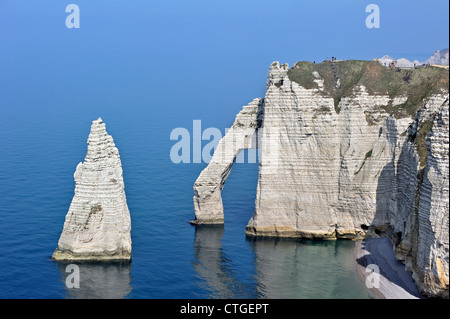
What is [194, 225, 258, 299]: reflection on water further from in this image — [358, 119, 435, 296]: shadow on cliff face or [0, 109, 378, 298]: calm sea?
[358, 119, 435, 296]: shadow on cliff face

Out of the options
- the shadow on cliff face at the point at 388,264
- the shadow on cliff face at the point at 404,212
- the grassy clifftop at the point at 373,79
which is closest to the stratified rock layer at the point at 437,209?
the shadow on cliff face at the point at 404,212

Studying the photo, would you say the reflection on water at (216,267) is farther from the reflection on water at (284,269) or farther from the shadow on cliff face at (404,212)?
the shadow on cliff face at (404,212)

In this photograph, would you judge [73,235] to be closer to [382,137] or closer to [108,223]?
[108,223]

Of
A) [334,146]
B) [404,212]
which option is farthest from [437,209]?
[334,146]

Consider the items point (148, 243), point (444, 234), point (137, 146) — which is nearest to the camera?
point (444, 234)

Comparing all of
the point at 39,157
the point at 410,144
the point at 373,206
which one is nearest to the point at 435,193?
the point at 410,144

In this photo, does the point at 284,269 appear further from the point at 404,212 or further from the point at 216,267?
the point at 404,212

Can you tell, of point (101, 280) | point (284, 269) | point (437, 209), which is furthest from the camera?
point (284, 269)
